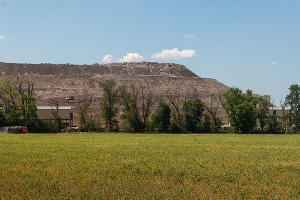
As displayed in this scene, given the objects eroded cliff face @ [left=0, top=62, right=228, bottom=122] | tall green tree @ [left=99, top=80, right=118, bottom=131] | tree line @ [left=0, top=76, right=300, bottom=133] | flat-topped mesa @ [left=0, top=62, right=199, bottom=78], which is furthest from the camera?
flat-topped mesa @ [left=0, top=62, right=199, bottom=78]

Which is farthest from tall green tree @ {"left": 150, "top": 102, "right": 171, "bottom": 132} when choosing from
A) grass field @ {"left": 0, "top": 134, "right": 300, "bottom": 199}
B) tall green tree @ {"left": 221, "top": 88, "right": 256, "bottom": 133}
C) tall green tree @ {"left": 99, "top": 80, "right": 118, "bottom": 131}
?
grass field @ {"left": 0, "top": 134, "right": 300, "bottom": 199}

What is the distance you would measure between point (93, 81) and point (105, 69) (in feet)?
91.7

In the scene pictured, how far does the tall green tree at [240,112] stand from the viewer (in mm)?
64125

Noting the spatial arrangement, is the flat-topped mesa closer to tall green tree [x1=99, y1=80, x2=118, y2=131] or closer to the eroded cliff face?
the eroded cliff face

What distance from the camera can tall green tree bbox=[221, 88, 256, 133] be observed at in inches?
2525

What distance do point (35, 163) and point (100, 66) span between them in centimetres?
12370

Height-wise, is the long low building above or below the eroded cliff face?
below

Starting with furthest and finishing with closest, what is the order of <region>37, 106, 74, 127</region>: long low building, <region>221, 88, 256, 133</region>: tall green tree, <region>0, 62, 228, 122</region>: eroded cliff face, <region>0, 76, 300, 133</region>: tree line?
<region>0, 62, 228, 122</region>: eroded cliff face < <region>37, 106, 74, 127</region>: long low building < <region>221, 88, 256, 133</region>: tall green tree < <region>0, 76, 300, 133</region>: tree line

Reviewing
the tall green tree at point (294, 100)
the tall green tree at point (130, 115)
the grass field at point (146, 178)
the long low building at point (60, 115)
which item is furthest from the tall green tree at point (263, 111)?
the grass field at point (146, 178)

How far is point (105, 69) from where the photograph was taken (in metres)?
137

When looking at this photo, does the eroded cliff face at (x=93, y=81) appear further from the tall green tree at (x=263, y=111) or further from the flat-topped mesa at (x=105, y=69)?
the tall green tree at (x=263, y=111)

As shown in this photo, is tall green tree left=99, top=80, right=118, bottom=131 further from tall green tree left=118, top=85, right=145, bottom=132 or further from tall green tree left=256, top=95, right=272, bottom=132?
tall green tree left=256, top=95, right=272, bottom=132

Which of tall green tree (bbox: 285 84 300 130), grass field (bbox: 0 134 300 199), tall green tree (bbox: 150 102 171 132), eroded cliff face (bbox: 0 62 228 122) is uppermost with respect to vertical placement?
eroded cliff face (bbox: 0 62 228 122)

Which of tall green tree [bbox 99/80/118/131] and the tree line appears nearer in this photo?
the tree line
